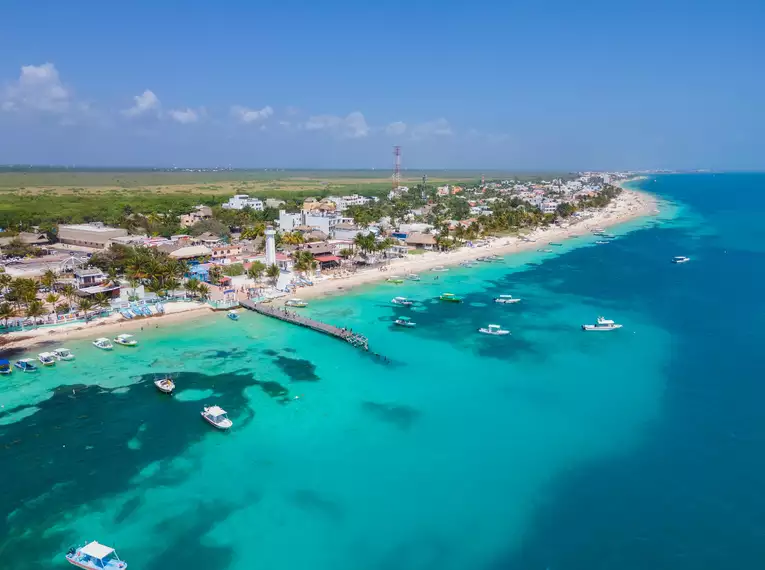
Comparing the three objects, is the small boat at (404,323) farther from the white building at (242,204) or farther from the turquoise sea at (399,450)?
the white building at (242,204)

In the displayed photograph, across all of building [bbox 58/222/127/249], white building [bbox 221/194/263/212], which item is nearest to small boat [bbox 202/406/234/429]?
building [bbox 58/222/127/249]

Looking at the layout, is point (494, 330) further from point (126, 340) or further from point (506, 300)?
point (126, 340)

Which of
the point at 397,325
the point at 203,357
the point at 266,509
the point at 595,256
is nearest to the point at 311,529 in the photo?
the point at 266,509

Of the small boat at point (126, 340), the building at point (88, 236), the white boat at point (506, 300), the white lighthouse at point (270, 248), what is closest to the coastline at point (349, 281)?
the small boat at point (126, 340)

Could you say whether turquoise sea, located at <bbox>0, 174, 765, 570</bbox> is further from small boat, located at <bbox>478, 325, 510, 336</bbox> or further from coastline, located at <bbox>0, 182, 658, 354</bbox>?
coastline, located at <bbox>0, 182, 658, 354</bbox>

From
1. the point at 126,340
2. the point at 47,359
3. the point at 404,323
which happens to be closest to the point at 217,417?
the point at 126,340

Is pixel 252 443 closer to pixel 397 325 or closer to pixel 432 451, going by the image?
pixel 432 451
